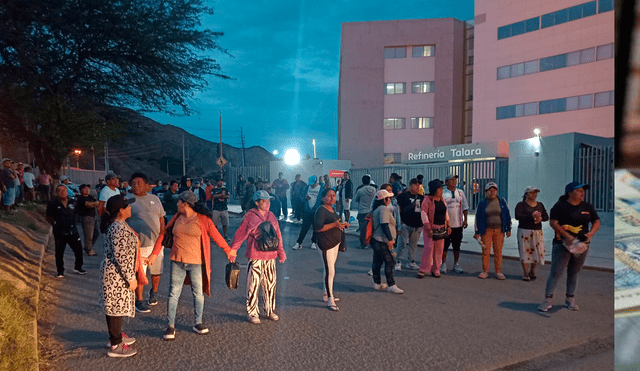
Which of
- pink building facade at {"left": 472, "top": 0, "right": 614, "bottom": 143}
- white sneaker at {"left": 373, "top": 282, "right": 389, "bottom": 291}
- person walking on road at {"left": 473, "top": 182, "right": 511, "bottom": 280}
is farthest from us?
pink building facade at {"left": 472, "top": 0, "right": 614, "bottom": 143}

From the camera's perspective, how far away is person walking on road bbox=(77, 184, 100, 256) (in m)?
9.26

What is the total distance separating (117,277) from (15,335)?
109 centimetres

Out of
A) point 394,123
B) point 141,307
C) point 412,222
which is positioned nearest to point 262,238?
point 141,307

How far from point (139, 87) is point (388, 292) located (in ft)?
45.0

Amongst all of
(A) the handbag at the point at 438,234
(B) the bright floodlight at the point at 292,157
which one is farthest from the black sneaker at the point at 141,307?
(B) the bright floodlight at the point at 292,157

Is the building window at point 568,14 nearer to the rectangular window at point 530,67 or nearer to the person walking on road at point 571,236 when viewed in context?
the rectangular window at point 530,67

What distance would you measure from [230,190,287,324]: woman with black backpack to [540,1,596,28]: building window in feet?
120

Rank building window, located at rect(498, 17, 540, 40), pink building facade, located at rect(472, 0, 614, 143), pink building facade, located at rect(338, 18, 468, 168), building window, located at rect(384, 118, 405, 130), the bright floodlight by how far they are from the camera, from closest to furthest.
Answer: the bright floodlight
pink building facade, located at rect(472, 0, 614, 143)
building window, located at rect(498, 17, 540, 40)
pink building facade, located at rect(338, 18, 468, 168)
building window, located at rect(384, 118, 405, 130)

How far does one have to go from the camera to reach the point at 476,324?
529 cm

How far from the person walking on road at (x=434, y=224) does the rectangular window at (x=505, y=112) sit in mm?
34129

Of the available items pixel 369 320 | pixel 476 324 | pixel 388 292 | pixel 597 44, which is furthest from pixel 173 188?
pixel 597 44

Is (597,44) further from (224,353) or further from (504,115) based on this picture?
(224,353)

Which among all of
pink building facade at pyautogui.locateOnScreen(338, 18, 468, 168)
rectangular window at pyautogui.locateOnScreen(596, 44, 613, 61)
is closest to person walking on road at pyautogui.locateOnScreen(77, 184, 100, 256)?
rectangular window at pyautogui.locateOnScreen(596, 44, 613, 61)

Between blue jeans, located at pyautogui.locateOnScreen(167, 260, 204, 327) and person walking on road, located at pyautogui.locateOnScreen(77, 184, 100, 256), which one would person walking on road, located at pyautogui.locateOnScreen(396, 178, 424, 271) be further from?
person walking on road, located at pyautogui.locateOnScreen(77, 184, 100, 256)
